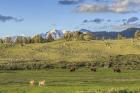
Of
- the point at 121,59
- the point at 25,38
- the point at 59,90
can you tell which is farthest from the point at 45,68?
the point at 25,38

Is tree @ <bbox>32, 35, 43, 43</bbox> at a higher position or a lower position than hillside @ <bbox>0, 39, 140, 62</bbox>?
higher

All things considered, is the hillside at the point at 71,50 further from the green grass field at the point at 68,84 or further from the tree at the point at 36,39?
the green grass field at the point at 68,84

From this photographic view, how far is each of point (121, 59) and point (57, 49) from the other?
22.4 meters

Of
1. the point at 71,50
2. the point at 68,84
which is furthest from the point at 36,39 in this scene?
the point at 68,84

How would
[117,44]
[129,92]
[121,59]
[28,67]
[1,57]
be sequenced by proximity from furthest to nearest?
[117,44] → [1,57] → [121,59] → [28,67] → [129,92]

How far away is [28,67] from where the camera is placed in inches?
3861

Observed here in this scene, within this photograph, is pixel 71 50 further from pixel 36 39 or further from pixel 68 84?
pixel 68 84

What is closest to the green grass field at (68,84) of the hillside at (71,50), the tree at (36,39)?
the hillside at (71,50)

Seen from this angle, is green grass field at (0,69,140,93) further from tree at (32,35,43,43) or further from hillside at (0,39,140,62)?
tree at (32,35,43,43)

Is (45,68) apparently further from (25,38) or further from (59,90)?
(25,38)

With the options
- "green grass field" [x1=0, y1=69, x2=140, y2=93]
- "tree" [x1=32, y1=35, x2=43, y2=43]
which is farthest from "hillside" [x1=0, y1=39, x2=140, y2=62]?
"green grass field" [x1=0, y1=69, x2=140, y2=93]

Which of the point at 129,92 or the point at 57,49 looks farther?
the point at 57,49

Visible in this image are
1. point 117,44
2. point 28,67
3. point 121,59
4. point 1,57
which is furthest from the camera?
point 117,44

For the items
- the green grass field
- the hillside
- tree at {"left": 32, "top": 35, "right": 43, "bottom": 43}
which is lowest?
the green grass field
